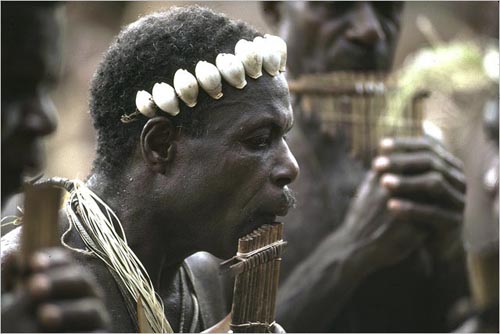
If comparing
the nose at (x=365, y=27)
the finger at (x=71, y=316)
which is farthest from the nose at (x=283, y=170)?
the nose at (x=365, y=27)

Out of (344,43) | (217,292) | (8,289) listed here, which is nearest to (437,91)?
(344,43)

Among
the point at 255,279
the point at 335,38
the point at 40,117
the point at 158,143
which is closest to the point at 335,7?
the point at 335,38

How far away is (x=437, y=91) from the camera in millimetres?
8617

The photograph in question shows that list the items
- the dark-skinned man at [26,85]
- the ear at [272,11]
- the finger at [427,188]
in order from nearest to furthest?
the dark-skinned man at [26,85], the finger at [427,188], the ear at [272,11]

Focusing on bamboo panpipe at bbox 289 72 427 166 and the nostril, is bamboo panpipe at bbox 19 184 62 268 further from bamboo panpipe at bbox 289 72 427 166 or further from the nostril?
bamboo panpipe at bbox 289 72 427 166

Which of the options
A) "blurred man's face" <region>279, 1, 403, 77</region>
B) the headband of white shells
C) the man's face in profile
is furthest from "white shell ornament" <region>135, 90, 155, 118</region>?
"blurred man's face" <region>279, 1, 403, 77</region>

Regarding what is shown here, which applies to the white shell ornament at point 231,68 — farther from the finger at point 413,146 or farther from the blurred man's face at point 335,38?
the blurred man's face at point 335,38

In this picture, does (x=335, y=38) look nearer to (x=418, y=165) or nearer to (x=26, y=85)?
(x=418, y=165)

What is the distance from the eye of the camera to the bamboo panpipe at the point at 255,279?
11.5ft

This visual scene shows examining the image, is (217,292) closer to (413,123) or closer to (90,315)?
(90,315)

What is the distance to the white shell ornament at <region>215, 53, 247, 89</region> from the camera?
357 centimetres

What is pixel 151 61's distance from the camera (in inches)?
142

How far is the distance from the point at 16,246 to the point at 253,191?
0.72m

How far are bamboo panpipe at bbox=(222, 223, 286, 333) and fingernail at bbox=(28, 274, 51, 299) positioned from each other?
2.98 ft
